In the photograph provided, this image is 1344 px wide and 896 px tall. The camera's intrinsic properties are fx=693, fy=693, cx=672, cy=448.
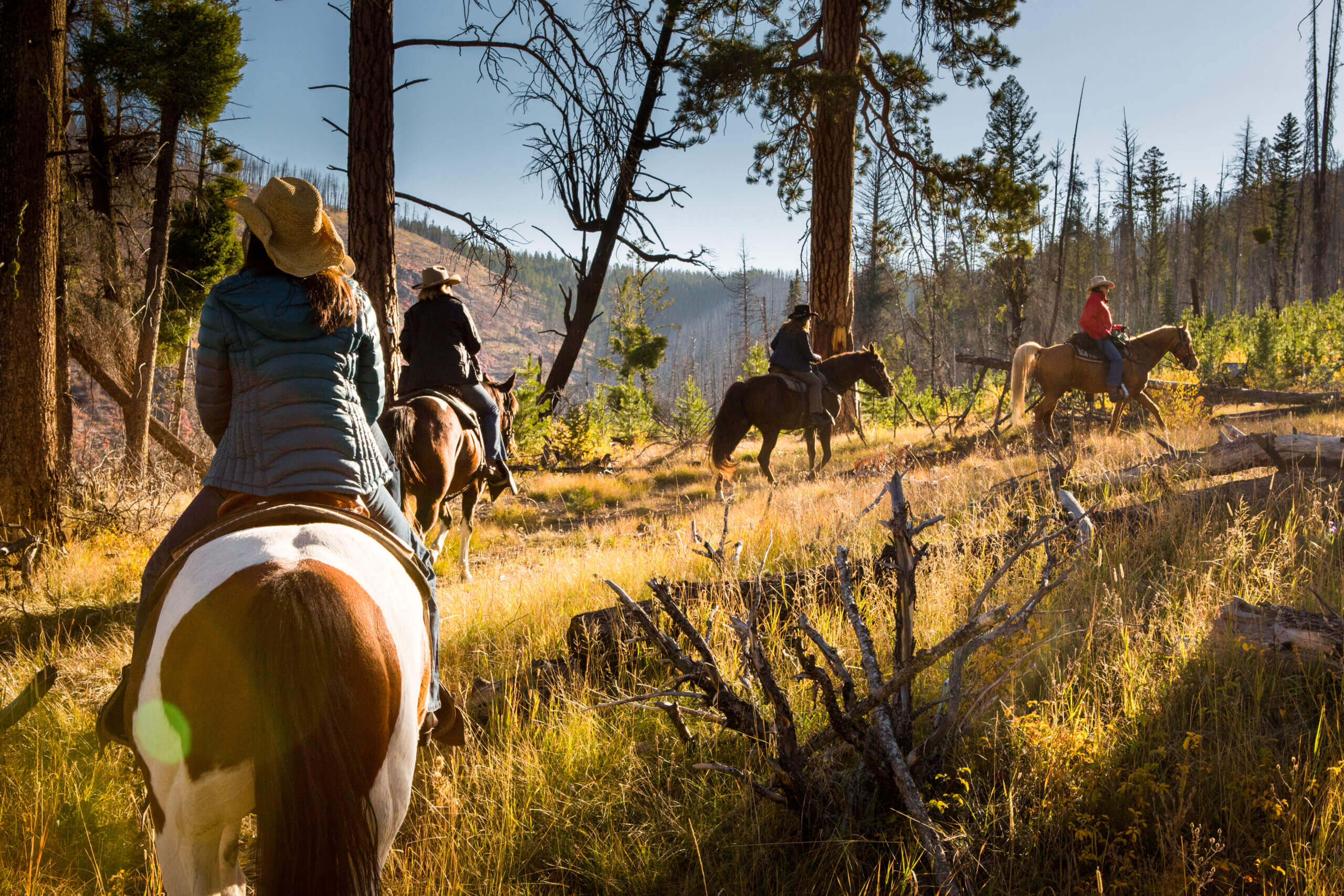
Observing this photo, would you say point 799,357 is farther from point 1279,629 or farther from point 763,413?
point 1279,629

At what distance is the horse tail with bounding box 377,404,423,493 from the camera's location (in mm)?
5344

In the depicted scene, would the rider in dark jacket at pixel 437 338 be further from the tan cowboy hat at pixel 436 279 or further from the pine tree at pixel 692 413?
the pine tree at pixel 692 413

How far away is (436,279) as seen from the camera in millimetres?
6402

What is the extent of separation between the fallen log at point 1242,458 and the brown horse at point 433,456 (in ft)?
18.8

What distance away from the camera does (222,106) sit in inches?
450

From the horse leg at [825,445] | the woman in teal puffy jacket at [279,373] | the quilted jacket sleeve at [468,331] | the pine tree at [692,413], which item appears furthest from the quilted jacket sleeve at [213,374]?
the pine tree at [692,413]

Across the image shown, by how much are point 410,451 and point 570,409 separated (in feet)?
35.9

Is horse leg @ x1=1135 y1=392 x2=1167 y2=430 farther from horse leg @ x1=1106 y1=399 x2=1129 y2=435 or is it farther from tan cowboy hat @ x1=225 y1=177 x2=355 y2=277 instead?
tan cowboy hat @ x1=225 y1=177 x2=355 y2=277

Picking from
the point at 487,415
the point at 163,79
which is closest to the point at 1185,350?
the point at 487,415

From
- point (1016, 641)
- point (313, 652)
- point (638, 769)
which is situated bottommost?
point (638, 769)

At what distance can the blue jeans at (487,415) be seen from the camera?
21.6ft

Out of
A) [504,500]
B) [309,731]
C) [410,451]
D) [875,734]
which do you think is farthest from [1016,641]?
[504,500]

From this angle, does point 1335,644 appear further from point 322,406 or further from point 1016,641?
point 322,406

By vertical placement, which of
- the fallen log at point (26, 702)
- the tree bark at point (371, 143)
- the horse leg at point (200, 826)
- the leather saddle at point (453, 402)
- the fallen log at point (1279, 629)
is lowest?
the fallen log at point (26, 702)
